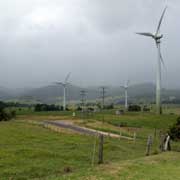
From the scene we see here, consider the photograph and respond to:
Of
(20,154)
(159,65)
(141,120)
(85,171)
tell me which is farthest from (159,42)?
(85,171)

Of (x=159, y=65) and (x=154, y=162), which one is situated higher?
(x=159, y=65)

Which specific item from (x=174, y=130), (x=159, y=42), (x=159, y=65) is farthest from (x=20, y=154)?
(x=159, y=42)

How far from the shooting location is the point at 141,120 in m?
82.8

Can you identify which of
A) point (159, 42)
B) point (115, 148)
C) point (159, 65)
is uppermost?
point (159, 42)

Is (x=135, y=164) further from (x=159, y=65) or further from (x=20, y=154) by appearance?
(x=159, y=65)

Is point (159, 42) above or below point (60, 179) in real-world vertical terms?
above

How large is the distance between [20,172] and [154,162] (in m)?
8.18

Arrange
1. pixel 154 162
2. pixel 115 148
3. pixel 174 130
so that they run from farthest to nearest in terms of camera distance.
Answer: pixel 174 130, pixel 115 148, pixel 154 162

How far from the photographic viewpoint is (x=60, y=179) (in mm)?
16938

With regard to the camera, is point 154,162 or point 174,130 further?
point 174,130

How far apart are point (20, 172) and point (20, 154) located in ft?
22.4

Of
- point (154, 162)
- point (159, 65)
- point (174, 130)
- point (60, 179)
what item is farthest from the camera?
point (159, 65)

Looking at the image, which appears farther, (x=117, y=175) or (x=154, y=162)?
(x=154, y=162)

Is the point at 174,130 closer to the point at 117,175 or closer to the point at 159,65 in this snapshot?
the point at 117,175
